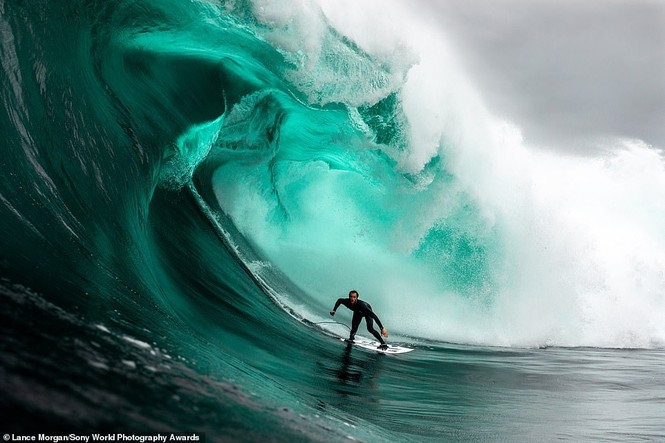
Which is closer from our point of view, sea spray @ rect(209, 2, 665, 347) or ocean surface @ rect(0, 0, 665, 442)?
ocean surface @ rect(0, 0, 665, 442)

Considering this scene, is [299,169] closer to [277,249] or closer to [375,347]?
[277,249]

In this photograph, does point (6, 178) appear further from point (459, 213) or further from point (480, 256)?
point (480, 256)

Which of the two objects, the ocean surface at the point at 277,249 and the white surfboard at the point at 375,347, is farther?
the white surfboard at the point at 375,347

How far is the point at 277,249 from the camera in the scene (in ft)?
41.1

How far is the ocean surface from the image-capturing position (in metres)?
2.41

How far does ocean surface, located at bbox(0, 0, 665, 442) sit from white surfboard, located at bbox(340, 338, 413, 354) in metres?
0.37

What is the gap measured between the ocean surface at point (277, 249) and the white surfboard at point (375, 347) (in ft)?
1.22

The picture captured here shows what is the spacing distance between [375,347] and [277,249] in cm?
488

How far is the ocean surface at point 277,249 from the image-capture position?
2.41 meters

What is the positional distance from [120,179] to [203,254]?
2.59 meters

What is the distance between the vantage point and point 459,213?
40.8 feet

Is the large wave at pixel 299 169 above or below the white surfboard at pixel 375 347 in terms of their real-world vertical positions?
above

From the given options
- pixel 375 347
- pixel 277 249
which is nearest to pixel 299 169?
pixel 277 249

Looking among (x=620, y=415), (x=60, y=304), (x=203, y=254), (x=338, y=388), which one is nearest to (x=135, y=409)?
(x=60, y=304)
